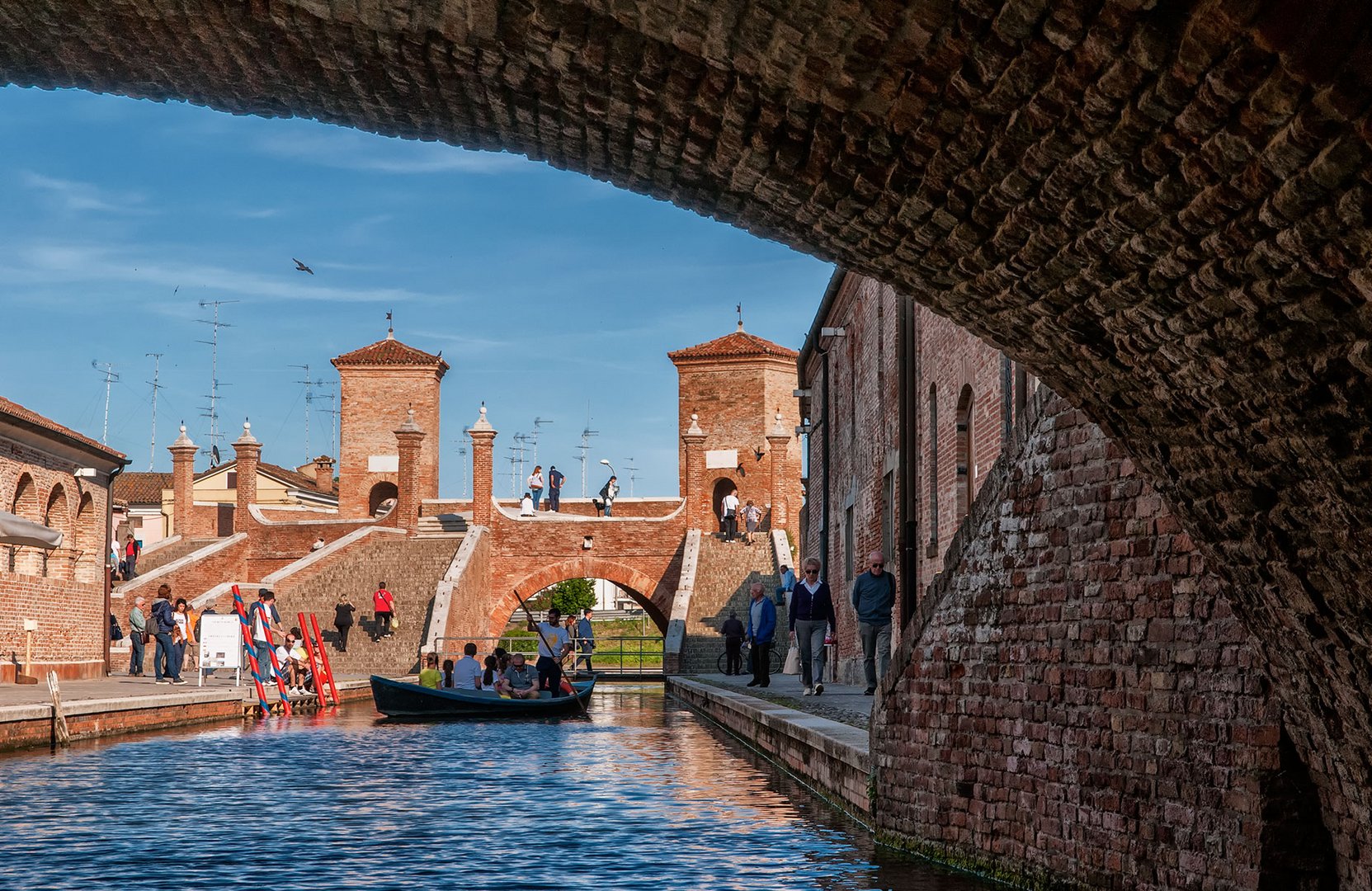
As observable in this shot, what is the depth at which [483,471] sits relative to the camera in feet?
141

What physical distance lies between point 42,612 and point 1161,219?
2532cm

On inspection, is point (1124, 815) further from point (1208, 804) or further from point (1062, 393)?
point (1062, 393)

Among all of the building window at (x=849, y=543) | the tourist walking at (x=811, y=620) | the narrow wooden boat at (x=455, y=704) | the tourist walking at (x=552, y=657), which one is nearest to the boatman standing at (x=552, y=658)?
the tourist walking at (x=552, y=657)

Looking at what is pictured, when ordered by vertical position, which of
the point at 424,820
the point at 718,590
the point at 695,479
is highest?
the point at 695,479

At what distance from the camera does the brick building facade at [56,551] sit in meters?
24.7

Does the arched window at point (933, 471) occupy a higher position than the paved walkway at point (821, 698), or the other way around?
the arched window at point (933, 471)

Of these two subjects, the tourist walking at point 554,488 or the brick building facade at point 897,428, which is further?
the tourist walking at point 554,488

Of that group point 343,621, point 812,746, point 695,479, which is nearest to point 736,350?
point 695,479

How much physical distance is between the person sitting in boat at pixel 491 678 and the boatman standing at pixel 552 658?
63 cm

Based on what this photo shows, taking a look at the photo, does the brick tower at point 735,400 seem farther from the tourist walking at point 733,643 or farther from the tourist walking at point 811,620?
the tourist walking at point 811,620

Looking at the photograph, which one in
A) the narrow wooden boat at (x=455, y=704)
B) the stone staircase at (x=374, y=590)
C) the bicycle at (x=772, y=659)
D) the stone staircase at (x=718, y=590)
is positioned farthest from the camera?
the stone staircase at (x=374, y=590)

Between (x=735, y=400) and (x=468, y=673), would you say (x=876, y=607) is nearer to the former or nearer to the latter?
(x=468, y=673)

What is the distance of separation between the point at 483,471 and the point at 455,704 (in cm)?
2242

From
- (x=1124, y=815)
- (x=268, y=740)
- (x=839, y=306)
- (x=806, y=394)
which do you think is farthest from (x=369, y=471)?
(x=1124, y=815)
